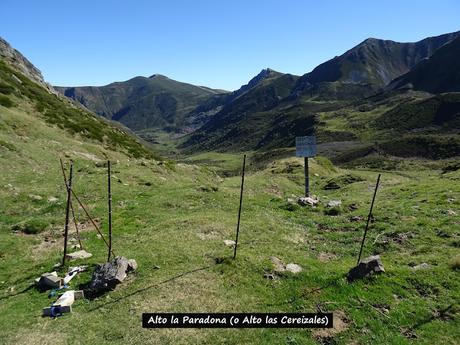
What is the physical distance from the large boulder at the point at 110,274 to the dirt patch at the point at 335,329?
388 inches

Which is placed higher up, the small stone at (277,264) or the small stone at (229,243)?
the small stone at (229,243)

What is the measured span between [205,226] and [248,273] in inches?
314

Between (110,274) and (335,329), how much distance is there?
11.0 meters

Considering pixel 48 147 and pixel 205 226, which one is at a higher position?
pixel 48 147

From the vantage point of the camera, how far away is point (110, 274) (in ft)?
62.7

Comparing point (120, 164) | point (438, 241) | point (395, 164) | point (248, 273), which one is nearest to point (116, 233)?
point (248, 273)

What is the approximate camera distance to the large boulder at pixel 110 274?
1872 centimetres

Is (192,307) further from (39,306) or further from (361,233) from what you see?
(361,233)

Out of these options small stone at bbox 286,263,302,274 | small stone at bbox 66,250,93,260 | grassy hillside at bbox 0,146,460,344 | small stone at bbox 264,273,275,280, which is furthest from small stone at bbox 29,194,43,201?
small stone at bbox 286,263,302,274

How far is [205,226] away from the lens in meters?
27.7

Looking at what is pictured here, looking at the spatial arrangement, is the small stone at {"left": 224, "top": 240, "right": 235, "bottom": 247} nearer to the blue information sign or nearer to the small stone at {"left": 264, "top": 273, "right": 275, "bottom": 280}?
the small stone at {"left": 264, "top": 273, "right": 275, "bottom": 280}

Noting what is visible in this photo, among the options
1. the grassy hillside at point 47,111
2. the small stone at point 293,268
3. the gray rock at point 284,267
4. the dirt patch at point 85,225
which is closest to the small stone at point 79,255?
the dirt patch at point 85,225

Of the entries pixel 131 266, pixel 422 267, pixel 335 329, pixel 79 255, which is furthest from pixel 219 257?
pixel 422 267

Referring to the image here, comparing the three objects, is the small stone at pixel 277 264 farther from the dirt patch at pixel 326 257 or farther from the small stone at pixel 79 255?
the small stone at pixel 79 255
